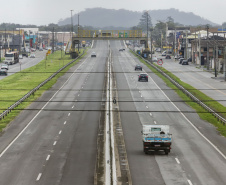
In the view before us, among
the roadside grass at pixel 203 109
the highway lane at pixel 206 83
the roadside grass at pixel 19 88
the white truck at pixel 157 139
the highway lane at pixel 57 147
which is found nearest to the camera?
the highway lane at pixel 57 147

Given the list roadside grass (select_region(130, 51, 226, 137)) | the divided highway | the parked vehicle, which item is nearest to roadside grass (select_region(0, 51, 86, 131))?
the divided highway

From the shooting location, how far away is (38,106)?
77.7 metres

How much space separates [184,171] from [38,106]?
135 feet

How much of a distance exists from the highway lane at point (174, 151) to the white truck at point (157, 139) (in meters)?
0.70

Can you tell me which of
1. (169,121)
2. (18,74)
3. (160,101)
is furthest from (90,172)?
(18,74)

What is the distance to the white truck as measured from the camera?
44531mm

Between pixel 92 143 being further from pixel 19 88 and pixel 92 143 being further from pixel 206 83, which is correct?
pixel 206 83

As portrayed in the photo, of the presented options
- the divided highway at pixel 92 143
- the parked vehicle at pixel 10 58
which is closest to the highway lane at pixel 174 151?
the divided highway at pixel 92 143

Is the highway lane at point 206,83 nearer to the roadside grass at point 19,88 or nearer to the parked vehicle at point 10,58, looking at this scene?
the roadside grass at point 19,88

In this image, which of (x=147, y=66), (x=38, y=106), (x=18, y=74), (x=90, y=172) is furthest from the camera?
(x=147, y=66)

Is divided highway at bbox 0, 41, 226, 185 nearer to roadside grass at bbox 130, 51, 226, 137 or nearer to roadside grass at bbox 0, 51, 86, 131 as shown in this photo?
roadside grass at bbox 130, 51, 226, 137

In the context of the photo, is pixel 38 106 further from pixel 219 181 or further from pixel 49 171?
pixel 219 181

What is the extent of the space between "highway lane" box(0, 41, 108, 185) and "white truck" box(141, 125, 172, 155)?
425cm

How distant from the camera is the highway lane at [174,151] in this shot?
37844 mm
